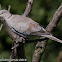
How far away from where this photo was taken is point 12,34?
6.44 ft

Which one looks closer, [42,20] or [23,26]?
[23,26]

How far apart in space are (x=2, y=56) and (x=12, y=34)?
1497mm

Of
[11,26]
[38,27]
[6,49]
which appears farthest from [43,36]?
[6,49]

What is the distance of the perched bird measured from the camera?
2.09 m

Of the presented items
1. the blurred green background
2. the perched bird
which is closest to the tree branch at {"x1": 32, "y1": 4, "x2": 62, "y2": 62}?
the perched bird

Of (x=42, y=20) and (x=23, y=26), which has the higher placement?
(x=23, y=26)

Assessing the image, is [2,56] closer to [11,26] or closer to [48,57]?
[48,57]

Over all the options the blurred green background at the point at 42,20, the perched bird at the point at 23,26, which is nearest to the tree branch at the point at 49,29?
the perched bird at the point at 23,26

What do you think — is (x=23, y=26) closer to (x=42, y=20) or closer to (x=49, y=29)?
(x=49, y=29)

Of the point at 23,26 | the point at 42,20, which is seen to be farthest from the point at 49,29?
the point at 42,20

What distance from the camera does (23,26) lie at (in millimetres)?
2199

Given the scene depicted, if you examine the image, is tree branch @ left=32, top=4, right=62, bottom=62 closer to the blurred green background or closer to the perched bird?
the perched bird

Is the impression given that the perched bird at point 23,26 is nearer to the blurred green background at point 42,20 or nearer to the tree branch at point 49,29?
the tree branch at point 49,29

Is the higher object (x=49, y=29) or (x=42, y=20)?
(x=49, y=29)
